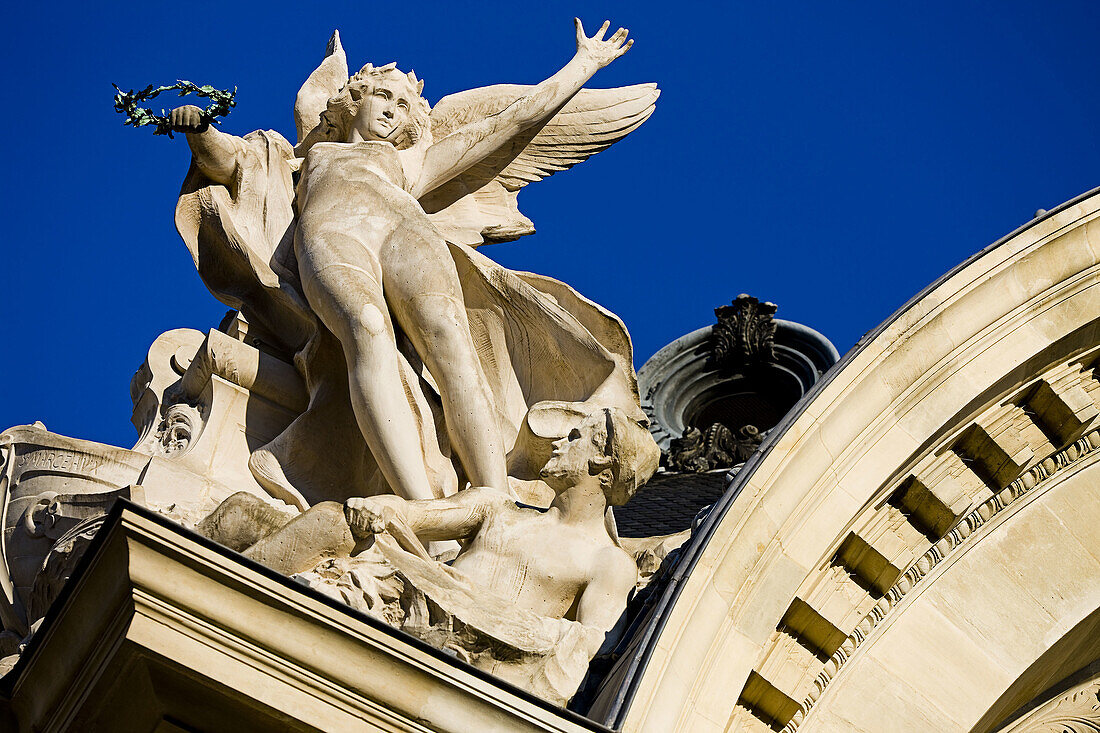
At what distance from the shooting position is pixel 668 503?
46.4ft

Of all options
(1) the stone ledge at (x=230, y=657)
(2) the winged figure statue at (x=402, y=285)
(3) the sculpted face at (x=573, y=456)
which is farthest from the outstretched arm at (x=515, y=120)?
(1) the stone ledge at (x=230, y=657)

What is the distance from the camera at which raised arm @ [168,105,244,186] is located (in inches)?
383

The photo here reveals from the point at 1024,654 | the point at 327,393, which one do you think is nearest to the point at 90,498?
the point at 327,393

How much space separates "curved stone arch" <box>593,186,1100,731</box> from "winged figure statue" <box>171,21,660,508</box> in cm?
76

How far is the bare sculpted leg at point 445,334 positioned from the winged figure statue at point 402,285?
0.01 m

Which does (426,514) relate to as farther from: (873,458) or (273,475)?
(873,458)

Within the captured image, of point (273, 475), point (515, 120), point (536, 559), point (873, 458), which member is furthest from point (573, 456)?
point (515, 120)

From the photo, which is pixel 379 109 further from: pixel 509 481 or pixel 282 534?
pixel 282 534

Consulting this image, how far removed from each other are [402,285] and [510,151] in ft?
6.30

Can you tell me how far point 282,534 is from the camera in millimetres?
7555

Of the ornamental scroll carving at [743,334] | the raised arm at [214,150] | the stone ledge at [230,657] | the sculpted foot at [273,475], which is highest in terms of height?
the ornamental scroll carving at [743,334]

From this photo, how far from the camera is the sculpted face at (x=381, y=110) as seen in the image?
10.2 meters

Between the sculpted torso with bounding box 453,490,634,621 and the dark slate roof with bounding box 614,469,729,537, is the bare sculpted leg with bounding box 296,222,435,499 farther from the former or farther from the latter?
the dark slate roof with bounding box 614,469,729,537

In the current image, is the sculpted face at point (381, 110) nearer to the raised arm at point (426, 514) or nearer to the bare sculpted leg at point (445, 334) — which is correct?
the bare sculpted leg at point (445, 334)
